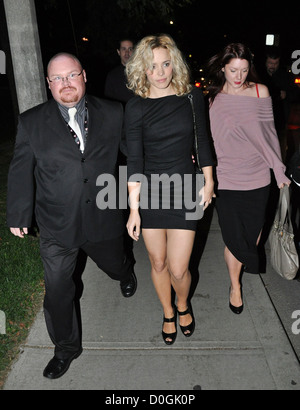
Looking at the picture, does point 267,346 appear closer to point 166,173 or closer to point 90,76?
point 166,173

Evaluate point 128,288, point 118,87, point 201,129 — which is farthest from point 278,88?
point 128,288

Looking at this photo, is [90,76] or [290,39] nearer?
[90,76]

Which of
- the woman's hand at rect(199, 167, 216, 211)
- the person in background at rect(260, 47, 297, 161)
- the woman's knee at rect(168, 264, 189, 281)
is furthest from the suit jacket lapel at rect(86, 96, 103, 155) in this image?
the person in background at rect(260, 47, 297, 161)

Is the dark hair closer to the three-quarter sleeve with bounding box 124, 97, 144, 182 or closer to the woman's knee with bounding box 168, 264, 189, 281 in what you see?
the three-quarter sleeve with bounding box 124, 97, 144, 182

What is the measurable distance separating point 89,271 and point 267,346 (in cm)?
197

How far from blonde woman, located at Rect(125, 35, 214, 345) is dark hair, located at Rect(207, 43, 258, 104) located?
0.43 m

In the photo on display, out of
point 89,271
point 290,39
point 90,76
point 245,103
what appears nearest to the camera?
point 245,103

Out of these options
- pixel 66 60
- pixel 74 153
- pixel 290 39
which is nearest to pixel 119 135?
pixel 74 153

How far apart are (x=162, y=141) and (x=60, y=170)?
2.25ft

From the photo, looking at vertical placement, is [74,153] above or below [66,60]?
below

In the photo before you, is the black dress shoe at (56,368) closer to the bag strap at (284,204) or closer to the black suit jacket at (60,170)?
the black suit jacket at (60,170)

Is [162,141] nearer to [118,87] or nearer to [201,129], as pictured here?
[201,129]

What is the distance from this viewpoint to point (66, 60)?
9.21ft
